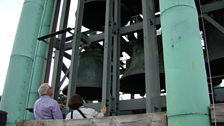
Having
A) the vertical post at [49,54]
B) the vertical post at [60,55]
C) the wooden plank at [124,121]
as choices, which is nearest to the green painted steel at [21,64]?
the vertical post at [49,54]

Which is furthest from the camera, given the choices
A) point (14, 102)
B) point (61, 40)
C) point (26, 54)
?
point (61, 40)

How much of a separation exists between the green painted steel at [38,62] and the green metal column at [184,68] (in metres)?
3.19

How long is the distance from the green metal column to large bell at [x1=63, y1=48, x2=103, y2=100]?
2440 millimetres

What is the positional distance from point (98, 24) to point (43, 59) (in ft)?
4.62

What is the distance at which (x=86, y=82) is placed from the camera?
469 cm

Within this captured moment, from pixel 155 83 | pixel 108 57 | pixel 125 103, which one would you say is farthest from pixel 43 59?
pixel 155 83

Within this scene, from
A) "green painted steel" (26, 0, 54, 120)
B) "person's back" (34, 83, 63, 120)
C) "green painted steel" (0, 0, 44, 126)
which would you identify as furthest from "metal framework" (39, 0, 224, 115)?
"person's back" (34, 83, 63, 120)

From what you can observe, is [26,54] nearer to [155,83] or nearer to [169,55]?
[155,83]

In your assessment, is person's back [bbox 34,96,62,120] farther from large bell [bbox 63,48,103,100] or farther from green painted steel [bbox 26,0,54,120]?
green painted steel [bbox 26,0,54,120]

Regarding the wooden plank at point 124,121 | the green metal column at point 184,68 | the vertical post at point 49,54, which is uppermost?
the vertical post at point 49,54

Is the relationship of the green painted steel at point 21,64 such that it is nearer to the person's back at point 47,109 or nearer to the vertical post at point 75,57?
the vertical post at point 75,57

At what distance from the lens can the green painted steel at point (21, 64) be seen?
4.08 metres

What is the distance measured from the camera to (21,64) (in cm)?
427

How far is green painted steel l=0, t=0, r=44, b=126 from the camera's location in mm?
4082
